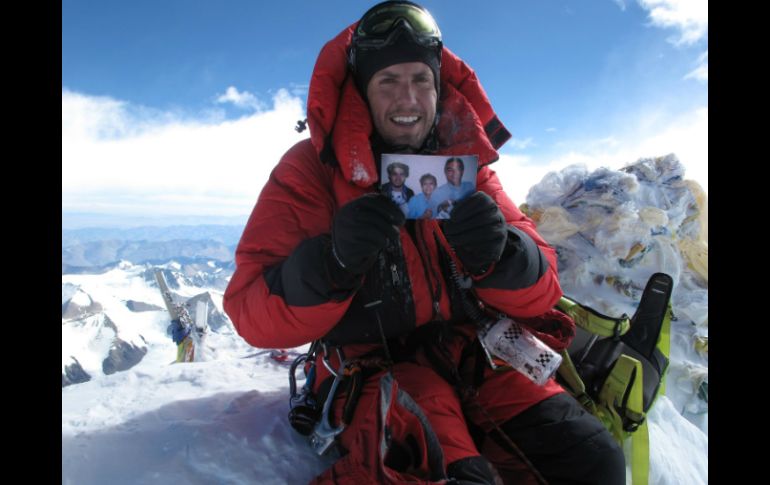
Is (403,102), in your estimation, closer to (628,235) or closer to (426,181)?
(426,181)

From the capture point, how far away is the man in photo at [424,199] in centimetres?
169

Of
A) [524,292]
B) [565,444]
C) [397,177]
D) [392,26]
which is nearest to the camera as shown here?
[397,177]

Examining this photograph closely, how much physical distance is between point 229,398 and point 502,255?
2.05 metres

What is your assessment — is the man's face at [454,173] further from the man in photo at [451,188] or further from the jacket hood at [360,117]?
the jacket hood at [360,117]

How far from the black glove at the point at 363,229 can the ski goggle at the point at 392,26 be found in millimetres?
1307

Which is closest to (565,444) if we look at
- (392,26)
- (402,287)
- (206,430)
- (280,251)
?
(402,287)

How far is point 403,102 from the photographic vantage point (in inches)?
89.9

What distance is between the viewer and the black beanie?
2354 mm

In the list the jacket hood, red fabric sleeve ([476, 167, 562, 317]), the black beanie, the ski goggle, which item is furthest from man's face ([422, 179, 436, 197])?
the ski goggle

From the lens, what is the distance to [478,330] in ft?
7.61

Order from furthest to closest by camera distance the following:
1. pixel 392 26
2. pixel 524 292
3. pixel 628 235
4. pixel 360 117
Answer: pixel 628 235, pixel 392 26, pixel 360 117, pixel 524 292

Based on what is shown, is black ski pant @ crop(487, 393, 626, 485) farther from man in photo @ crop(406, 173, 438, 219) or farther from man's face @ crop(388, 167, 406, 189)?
man's face @ crop(388, 167, 406, 189)

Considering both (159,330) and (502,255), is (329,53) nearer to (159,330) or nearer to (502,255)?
(502,255)

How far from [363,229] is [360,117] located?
971mm
